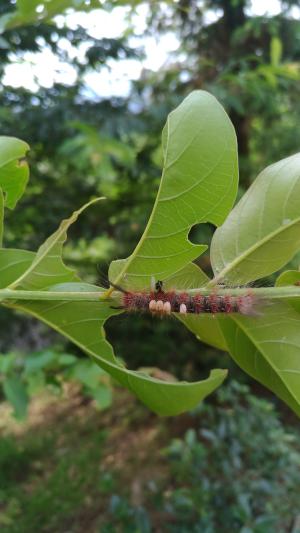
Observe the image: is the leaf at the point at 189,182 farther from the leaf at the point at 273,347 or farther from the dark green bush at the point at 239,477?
the dark green bush at the point at 239,477

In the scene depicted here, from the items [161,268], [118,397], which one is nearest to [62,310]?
[161,268]

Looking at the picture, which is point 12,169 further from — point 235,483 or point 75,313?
point 235,483

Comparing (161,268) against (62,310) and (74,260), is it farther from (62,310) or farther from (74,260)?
(74,260)

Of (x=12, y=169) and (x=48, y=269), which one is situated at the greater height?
(x=12, y=169)

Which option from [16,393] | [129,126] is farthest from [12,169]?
[129,126]

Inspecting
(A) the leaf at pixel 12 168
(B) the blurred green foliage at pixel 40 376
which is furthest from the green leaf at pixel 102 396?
(A) the leaf at pixel 12 168

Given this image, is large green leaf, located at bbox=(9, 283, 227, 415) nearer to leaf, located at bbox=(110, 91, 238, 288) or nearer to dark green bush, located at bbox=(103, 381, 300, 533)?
leaf, located at bbox=(110, 91, 238, 288)
